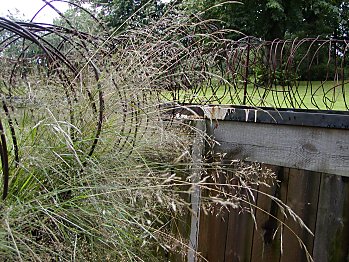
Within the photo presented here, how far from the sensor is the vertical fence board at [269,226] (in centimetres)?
172

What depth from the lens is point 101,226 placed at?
1094mm

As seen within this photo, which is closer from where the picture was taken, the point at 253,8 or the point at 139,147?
the point at 139,147

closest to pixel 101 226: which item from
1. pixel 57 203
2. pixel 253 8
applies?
pixel 57 203

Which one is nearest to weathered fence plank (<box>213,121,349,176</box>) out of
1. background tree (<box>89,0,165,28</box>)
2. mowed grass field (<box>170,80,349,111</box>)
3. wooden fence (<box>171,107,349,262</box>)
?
wooden fence (<box>171,107,349,262</box>)

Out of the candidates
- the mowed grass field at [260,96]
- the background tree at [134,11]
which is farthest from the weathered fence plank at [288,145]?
the background tree at [134,11]

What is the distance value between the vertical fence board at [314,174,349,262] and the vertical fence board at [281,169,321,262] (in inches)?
1.0

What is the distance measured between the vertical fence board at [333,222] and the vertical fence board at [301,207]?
0.03m

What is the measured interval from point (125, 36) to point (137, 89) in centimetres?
39

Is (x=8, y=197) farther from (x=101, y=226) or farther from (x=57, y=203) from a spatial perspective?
(x=101, y=226)

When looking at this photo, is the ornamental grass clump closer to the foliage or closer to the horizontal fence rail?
the horizontal fence rail

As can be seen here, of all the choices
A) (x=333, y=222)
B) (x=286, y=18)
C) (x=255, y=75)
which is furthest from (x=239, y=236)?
(x=286, y=18)

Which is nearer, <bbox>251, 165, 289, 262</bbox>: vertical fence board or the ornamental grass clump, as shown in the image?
the ornamental grass clump

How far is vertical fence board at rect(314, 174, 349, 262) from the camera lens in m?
1.53

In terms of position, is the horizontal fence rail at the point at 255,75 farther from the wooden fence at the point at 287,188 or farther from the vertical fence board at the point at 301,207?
the vertical fence board at the point at 301,207
